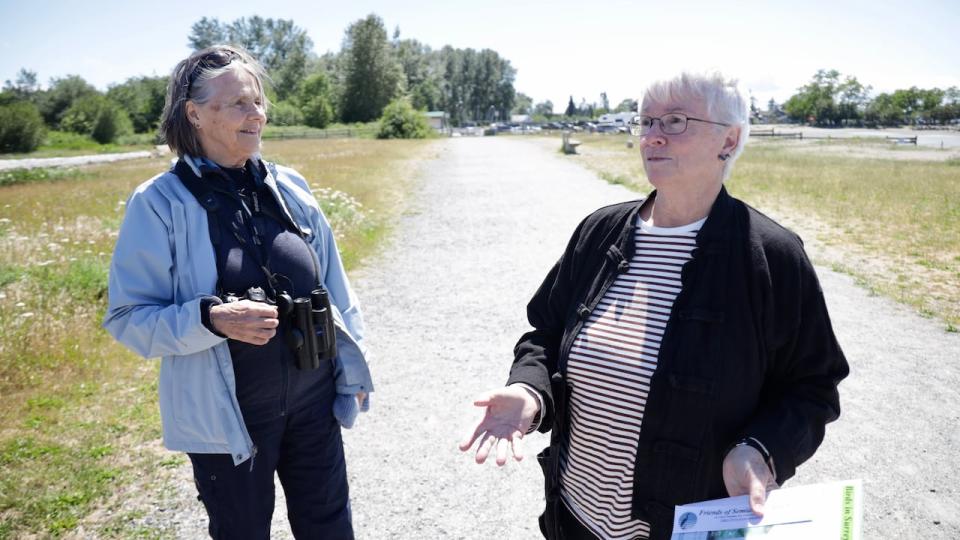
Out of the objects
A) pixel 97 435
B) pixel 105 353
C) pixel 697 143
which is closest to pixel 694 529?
pixel 697 143

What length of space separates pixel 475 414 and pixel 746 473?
3.32 metres

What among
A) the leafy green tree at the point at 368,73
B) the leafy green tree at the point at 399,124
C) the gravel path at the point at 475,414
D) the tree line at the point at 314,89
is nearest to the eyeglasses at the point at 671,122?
the gravel path at the point at 475,414

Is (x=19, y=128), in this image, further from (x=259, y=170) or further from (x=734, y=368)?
(x=734, y=368)

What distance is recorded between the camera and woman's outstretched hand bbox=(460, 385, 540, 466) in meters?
1.85

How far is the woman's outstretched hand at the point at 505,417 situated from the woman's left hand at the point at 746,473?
60 cm

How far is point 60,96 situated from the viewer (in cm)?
8075

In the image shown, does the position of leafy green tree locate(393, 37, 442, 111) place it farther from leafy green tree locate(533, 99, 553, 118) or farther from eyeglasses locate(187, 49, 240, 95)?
eyeglasses locate(187, 49, 240, 95)

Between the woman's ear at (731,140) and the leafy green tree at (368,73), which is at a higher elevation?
the leafy green tree at (368,73)

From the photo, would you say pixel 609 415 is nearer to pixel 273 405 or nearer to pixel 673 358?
pixel 673 358

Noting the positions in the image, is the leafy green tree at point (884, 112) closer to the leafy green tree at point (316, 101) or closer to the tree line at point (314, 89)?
the tree line at point (314, 89)

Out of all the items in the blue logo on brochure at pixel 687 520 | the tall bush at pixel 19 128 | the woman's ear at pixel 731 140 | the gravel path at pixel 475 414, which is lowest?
the gravel path at pixel 475 414

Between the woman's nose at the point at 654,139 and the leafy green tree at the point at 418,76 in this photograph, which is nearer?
the woman's nose at the point at 654,139

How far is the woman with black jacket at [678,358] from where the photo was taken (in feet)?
5.61

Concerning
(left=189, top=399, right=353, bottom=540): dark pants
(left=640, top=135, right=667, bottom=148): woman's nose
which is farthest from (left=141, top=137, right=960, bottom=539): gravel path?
(left=640, top=135, right=667, bottom=148): woman's nose
